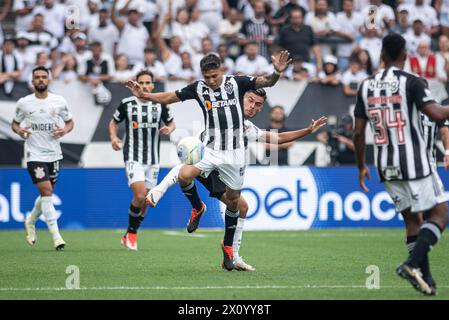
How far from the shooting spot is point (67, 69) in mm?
19938

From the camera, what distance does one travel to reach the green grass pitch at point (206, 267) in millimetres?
8789

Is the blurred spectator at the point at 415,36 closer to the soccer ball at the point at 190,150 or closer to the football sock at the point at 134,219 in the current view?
the football sock at the point at 134,219

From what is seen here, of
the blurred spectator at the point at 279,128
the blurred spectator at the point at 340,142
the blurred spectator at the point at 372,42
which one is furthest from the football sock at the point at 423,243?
the blurred spectator at the point at 372,42

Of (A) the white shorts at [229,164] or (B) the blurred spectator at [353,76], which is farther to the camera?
(B) the blurred spectator at [353,76]

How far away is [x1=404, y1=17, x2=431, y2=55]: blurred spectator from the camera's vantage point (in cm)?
2150

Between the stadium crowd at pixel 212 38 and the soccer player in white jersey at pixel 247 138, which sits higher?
the stadium crowd at pixel 212 38

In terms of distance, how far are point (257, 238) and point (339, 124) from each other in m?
4.21

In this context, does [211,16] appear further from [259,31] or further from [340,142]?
[340,142]

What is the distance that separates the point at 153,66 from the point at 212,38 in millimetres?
2293

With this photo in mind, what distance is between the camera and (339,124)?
19812 millimetres

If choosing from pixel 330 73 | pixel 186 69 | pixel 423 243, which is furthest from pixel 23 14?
pixel 423 243

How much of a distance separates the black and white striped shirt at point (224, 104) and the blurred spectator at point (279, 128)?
23.8ft

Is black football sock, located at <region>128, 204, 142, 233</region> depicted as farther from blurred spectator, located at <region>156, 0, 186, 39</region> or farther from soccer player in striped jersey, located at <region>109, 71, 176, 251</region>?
blurred spectator, located at <region>156, 0, 186, 39</region>
